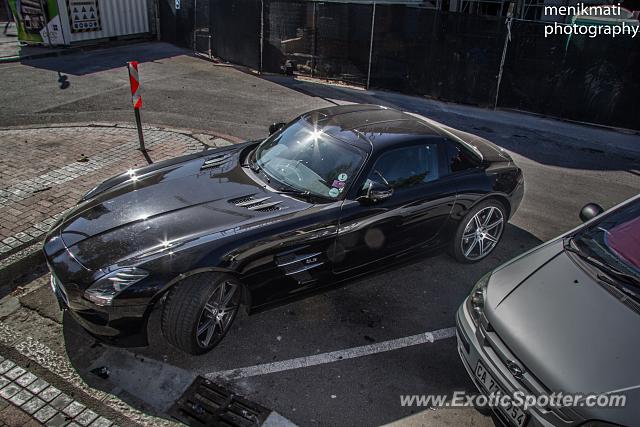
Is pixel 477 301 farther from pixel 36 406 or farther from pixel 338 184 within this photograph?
pixel 36 406

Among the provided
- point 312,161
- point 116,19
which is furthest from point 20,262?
point 116,19

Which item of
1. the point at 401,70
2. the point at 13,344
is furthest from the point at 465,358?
the point at 401,70

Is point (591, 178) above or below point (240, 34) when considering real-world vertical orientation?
below

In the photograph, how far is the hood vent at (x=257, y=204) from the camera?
14.2 ft

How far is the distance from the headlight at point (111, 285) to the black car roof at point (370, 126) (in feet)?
7.71

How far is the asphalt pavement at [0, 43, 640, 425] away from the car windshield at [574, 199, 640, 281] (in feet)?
4.76

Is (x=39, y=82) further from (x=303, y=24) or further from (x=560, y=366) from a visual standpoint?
(x=560, y=366)

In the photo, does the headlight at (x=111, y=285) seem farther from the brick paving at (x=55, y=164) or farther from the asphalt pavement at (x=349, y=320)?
the brick paving at (x=55, y=164)

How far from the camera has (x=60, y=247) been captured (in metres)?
Answer: 4.04

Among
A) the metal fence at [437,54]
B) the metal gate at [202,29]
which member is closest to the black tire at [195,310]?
the metal fence at [437,54]

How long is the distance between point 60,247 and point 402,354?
303 centimetres

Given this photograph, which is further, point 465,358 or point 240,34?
point 240,34

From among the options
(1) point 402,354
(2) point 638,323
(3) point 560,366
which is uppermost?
(2) point 638,323

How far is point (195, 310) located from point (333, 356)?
125 centimetres
